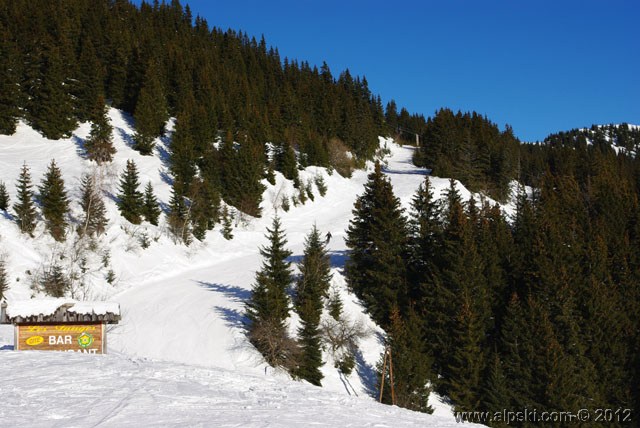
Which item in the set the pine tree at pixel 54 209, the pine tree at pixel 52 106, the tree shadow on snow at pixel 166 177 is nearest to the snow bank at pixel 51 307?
the pine tree at pixel 54 209

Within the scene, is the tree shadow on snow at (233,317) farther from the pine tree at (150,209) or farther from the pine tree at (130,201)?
the pine tree at (150,209)

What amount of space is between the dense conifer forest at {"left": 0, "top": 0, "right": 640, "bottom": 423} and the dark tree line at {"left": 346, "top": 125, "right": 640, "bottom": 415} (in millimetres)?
112

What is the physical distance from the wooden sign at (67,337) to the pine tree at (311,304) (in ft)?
33.8

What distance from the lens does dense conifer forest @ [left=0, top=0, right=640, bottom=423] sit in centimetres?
2539

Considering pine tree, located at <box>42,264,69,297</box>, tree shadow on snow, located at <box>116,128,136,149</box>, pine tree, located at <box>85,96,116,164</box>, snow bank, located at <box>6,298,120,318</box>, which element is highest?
tree shadow on snow, located at <box>116,128,136,149</box>

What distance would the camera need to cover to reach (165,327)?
968 inches

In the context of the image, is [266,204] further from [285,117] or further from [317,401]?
[317,401]

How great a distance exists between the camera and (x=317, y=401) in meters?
10.4

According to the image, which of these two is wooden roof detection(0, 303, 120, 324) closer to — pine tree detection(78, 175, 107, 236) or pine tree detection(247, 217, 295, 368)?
pine tree detection(247, 217, 295, 368)

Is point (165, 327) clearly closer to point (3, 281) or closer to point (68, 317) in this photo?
point (3, 281)

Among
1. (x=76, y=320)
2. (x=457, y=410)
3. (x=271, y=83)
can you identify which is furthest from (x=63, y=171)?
(x=271, y=83)

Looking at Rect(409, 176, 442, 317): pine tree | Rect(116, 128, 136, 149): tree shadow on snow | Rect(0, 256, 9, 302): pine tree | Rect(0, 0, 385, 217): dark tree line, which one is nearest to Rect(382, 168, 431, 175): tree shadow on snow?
Rect(0, 0, 385, 217): dark tree line

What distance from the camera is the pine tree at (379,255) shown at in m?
30.7

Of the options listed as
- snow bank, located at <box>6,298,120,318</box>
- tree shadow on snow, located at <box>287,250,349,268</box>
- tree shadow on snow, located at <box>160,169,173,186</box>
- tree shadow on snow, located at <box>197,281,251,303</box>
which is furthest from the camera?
tree shadow on snow, located at <box>160,169,173,186</box>
